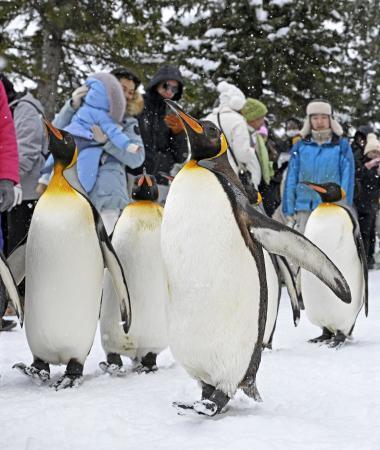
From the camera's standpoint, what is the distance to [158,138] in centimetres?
518

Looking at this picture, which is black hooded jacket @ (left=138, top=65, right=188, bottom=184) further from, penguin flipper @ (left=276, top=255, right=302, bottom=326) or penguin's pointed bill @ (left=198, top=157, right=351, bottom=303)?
penguin's pointed bill @ (left=198, top=157, right=351, bottom=303)

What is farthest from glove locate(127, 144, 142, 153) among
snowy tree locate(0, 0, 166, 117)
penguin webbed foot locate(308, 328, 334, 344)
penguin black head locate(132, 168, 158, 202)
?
snowy tree locate(0, 0, 166, 117)

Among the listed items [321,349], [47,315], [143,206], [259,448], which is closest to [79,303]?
[47,315]

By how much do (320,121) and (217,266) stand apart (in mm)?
3563

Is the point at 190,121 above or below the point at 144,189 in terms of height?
above

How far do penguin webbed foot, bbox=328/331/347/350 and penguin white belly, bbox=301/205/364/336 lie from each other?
0.03m

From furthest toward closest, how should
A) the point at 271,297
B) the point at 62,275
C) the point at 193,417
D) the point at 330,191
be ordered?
1. the point at 330,191
2. the point at 271,297
3. the point at 62,275
4. the point at 193,417

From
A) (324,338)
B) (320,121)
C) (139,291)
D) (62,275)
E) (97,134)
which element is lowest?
(324,338)

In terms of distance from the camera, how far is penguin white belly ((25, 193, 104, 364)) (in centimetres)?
304

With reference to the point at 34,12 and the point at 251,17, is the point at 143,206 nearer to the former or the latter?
the point at 34,12

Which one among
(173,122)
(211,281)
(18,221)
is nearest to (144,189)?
(211,281)

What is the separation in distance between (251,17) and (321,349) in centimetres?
1000

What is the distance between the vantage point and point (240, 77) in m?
13.0

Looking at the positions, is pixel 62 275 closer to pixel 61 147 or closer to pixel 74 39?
pixel 61 147
